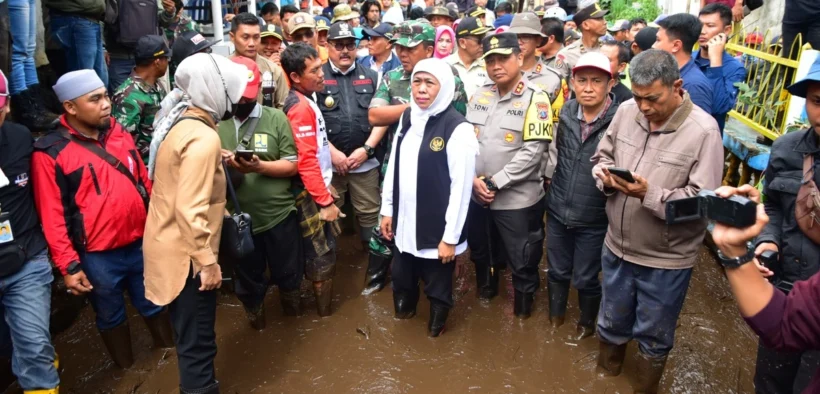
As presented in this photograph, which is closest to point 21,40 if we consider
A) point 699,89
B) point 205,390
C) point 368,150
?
point 368,150

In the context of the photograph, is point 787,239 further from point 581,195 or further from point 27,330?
point 27,330

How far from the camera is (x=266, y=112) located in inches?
147

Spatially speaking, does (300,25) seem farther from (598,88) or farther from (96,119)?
(598,88)

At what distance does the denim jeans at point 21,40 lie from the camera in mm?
4426

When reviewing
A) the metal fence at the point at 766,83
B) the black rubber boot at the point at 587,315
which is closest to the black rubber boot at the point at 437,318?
the black rubber boot at the point at 587,315

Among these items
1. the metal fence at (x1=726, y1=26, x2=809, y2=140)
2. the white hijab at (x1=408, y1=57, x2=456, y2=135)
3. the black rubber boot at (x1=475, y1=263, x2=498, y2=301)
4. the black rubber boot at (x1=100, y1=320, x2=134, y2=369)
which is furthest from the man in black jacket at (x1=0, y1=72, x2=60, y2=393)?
the metal fence at (x1=726, y1=26, x2=809, y2=140)

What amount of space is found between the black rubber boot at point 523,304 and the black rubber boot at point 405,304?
789mm

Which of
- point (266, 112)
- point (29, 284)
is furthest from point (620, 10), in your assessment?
point (29, 284)

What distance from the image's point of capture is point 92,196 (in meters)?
3.33

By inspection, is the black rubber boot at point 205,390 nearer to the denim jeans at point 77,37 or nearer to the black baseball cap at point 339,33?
the black baseball cap at point 339,33

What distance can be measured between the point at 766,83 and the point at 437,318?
181 inches

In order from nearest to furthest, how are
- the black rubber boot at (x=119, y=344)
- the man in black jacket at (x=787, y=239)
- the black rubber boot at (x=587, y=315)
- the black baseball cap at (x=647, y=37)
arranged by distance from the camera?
1. the man in black jacket at (x=787, y=239)
2. the black rubber boot at (x=119, y=344)
3. the black rubber boot at (x=587, y=315)
4. the black baseball cap at (x=647, y=37)

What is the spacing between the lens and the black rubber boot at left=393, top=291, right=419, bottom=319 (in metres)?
4.32

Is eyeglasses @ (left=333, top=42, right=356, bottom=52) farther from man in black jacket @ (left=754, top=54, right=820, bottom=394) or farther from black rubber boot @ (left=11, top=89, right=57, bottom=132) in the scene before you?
man in black jacket @ (left=754, top=54, right=820, bottom=394)
